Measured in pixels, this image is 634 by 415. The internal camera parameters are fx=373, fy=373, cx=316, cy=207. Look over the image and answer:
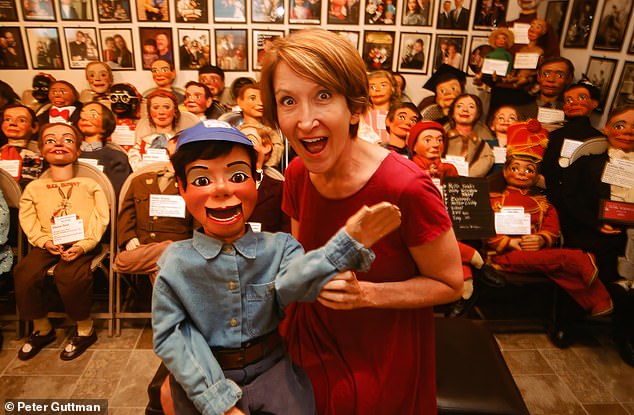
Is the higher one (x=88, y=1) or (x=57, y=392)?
(x=88, y=1)

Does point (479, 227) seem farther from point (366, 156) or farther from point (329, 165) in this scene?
point (329, 165)

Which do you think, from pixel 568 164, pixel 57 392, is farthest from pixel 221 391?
pixel 568 164

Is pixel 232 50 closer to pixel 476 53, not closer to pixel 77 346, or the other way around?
pixel 476 53

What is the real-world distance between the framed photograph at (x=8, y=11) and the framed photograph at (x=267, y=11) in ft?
9.63

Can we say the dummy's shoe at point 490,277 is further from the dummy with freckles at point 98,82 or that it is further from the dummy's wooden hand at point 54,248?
the dummy with freckles at point 98,82

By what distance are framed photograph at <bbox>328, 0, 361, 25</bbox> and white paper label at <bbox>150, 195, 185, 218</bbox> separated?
3164mm

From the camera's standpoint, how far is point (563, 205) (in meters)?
3.09

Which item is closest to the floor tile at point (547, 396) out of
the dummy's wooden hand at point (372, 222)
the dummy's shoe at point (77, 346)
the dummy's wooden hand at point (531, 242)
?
the dummy's wooden hand at point (531, 242)

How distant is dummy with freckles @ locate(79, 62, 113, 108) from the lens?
4418 mm

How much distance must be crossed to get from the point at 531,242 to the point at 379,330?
7.00 feet

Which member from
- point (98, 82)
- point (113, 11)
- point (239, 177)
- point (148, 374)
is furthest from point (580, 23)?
point (98, 82)

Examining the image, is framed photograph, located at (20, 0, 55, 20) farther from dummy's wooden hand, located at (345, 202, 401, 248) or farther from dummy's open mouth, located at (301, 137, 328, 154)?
dummy's wooden hand, located at (345, 202, 401, 248)

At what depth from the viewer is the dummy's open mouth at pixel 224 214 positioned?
1.09m

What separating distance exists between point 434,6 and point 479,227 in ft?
10.4
